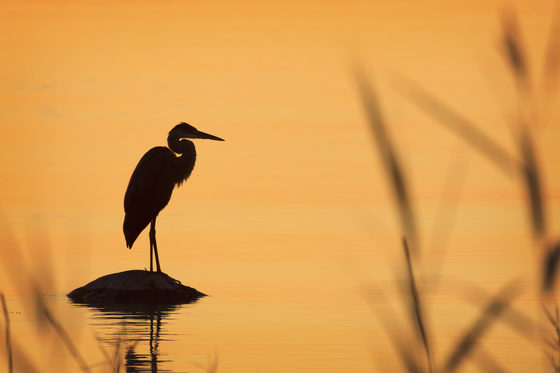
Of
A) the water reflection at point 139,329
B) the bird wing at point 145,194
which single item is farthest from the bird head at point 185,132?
the water reflection at point 139,329

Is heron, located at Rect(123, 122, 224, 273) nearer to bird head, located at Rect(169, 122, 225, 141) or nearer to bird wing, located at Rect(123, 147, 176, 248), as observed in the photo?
bird wing, located at Rect(123, 147, 176, 248)

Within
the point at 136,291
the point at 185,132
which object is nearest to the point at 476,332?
the point at 136,291

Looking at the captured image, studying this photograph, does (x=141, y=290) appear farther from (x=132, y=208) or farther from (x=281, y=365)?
(x=281, y=365)

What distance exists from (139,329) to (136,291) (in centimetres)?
291

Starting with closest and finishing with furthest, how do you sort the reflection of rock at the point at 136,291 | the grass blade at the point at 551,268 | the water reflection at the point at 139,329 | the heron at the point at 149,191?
the grass blade at the point at 551,268, the water reflection at the point at 139,329, the reflection of rock at the point at 136,291, the heron at the point at 149,191

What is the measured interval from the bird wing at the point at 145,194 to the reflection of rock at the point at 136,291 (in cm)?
67

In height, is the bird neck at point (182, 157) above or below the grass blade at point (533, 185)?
above

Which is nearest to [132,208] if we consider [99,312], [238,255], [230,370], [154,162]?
[154,162]

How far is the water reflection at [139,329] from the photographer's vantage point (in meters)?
7.53

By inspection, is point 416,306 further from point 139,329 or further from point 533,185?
point 139,329

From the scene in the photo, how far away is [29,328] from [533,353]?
20.3 ft

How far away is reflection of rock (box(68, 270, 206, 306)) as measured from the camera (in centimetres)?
1231

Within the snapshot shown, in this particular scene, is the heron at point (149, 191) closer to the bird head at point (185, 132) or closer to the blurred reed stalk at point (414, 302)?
the bird head at point (185, 132)

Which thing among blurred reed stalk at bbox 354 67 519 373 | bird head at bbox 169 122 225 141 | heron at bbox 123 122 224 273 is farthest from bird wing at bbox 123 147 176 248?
blurred reed stalk at bbox 354 67 519 373
